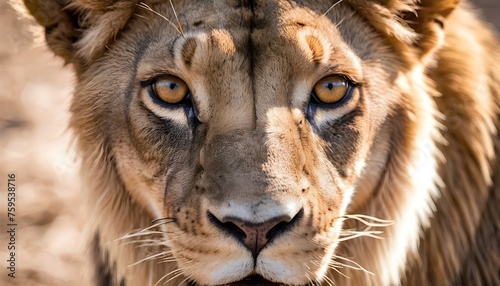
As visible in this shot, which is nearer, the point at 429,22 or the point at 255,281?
the point at 255,281

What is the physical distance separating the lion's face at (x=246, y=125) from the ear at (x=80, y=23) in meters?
0.06

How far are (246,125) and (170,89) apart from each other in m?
0.34

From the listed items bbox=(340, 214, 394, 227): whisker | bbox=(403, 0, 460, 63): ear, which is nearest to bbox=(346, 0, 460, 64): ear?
bbox=(403, 0, 460, 63): ear

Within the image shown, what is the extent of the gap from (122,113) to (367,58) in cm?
89

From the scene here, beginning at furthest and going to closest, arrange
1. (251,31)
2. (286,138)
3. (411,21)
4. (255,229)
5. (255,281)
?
(411,21) → (251,31) → (286,138) → (255,281) → (255,229)

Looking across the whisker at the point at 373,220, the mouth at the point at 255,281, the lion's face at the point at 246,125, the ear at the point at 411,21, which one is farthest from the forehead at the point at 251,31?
the mouth at the point at 255,281

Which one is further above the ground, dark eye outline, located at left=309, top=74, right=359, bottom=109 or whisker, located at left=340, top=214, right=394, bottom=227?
dark eye outline, located at left=309, top=74, right=359, bottom=109

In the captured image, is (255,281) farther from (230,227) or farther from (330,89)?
(330,89)

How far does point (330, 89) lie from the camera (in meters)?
3.13

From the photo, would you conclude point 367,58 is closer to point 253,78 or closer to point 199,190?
point 253,78

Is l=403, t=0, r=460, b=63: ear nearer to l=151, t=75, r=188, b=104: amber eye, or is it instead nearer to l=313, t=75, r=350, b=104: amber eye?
l=313, t=75, r=350, b=104: amber eye

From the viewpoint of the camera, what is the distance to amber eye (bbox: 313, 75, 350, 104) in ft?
10.2

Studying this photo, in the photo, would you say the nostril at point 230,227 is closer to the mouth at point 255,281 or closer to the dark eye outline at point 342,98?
the mouth at point 255,281

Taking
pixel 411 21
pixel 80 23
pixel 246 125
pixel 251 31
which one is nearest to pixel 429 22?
pixel 411 21
